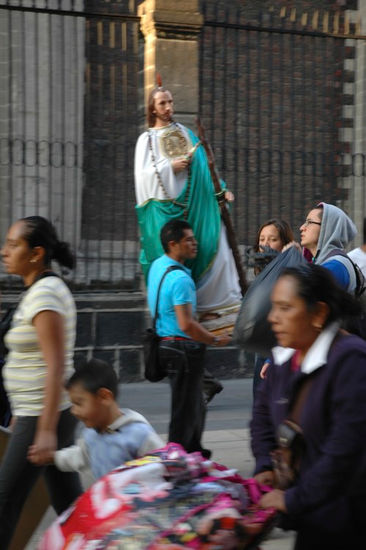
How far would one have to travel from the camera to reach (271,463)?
303 centimetres

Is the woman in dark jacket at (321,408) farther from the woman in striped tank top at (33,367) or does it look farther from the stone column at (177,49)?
the stone column at (177,49)

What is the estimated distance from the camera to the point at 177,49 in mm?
9773

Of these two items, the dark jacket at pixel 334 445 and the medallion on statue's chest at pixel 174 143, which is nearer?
the dark jacket at pixel 334 445

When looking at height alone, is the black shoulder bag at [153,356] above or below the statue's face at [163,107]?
below

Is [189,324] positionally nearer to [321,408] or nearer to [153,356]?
[153,356]

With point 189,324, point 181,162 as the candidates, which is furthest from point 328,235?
point 181,162

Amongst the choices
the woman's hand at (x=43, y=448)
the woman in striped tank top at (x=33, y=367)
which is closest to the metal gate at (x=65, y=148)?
the woman in striped tank top at (x=33, y=367)

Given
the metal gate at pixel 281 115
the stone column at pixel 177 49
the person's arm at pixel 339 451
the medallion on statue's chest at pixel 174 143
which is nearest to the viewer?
the person's arm at pixel 339 451

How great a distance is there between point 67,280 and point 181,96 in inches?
86.7

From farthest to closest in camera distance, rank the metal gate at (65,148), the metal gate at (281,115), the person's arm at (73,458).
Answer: the metal gate at (281,115)
the metal gate at (65,148)
the person's arm at (73,458)

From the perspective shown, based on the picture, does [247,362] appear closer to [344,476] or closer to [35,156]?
[35,156]

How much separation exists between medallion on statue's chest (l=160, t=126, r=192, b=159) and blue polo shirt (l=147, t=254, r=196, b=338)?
7.34 feet

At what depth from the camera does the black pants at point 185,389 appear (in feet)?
19.1

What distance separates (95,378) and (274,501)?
38.8 inches
